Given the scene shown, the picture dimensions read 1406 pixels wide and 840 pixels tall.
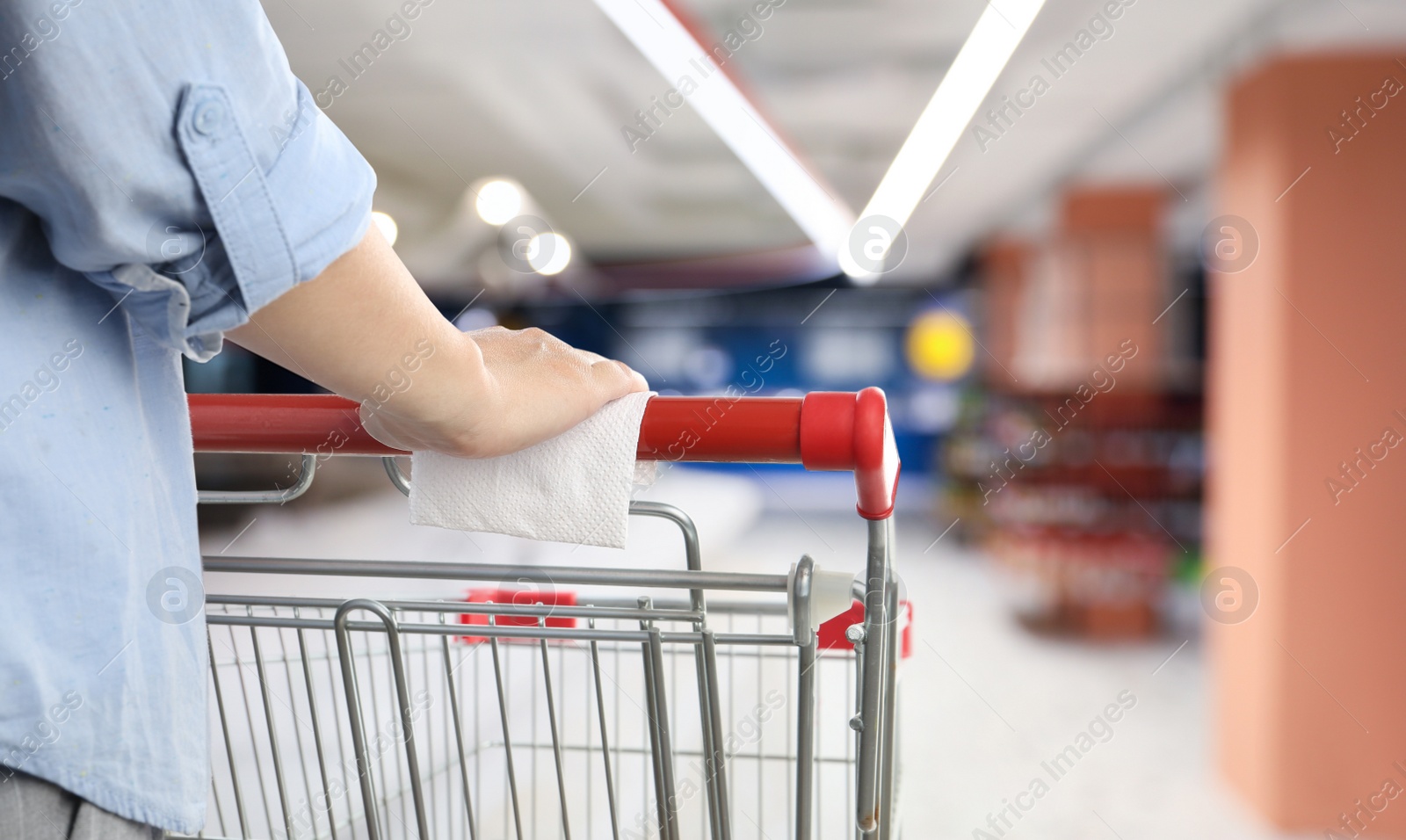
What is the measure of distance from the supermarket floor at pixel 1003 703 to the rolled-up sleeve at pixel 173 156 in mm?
1398

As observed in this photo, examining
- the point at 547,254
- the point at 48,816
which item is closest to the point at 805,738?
the point at 48,816

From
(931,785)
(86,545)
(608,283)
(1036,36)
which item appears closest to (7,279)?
(86,545)

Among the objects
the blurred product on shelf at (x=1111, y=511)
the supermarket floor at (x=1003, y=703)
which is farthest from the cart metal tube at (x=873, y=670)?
the blurred product on shelf at (x=1111, y=511)

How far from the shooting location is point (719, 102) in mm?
3838

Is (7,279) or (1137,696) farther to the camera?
(1137,696)

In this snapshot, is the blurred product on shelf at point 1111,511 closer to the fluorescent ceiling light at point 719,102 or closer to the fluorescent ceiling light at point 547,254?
the fluorescent ceiling light at point 719,102

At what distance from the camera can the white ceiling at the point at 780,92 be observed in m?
3.38

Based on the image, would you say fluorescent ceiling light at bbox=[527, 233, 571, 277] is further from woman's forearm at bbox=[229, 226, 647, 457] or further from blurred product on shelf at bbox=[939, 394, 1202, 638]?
woman's forearm at bbox=[229, 226, 647, 457]

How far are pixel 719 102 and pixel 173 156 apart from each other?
3639mm

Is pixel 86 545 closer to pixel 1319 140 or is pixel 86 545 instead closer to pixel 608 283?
pixel 1319 140

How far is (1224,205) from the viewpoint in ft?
11.8

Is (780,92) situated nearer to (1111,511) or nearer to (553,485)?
(1111,511)

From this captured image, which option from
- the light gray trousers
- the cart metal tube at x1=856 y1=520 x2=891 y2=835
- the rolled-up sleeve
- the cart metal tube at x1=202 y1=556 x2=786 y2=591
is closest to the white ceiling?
the cart metal tube at x1=202 y1=556 x2=786 y2=591

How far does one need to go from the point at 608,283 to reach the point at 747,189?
16.4 ft
